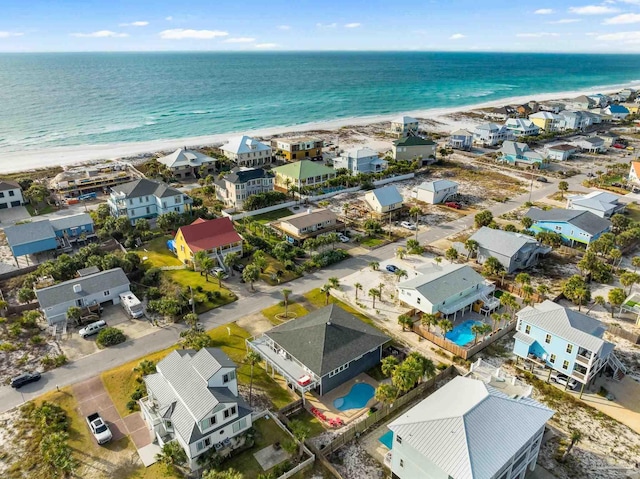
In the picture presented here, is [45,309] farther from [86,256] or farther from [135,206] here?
[135,206]

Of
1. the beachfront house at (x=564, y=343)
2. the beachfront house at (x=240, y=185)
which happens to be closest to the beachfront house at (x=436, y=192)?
the beachfront house at (x=240, y=185)

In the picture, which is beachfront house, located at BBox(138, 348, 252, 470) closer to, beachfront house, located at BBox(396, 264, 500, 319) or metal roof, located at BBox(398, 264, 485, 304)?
beachfront house, located at BBox(396, 264, 500, 319)

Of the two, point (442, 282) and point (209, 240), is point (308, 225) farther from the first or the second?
point (442, 282)

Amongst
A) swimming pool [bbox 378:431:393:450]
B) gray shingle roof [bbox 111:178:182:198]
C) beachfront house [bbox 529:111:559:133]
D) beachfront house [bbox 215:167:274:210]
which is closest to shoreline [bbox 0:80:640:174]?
beachfront house [bbox 529:111:559:133]

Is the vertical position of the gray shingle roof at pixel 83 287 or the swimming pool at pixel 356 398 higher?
the gray shingle roof at pixel 83 287

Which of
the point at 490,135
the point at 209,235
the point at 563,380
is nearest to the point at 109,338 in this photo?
the point at 209,235

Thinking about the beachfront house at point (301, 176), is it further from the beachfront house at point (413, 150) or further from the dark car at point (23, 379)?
the dark car at point (23, 379)
